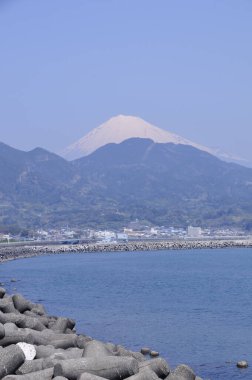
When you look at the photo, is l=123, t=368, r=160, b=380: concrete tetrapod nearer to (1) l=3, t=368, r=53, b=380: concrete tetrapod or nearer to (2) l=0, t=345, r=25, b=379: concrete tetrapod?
(1) l=3, t=368, r=53, b=380: concrete tetrapod

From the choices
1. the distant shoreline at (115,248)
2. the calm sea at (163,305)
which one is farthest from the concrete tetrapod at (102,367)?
the distant shoreline at (115,248)

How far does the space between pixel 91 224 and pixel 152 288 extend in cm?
15170

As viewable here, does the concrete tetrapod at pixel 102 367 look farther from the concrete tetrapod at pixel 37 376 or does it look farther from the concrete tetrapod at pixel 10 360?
the concrete tetrapod at pixel 10 360

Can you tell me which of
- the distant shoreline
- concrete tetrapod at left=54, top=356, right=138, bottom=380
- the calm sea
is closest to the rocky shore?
concrete tetrapod at left=54, top=356, right=138, bottom=380

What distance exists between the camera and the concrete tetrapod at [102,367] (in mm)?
12297

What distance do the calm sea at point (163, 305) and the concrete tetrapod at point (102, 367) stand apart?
699 cm

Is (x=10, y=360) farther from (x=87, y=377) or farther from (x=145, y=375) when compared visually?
(x=145, y=375)

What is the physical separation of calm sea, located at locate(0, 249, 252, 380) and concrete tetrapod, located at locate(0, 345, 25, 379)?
23.8 ft

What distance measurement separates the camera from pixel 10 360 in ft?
42.2

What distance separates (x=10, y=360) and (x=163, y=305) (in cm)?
2384

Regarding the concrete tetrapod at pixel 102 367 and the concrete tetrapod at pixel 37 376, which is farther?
the concrete tetrapod at pixel 102 367

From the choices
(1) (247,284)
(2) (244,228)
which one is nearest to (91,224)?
(2) (244,228)

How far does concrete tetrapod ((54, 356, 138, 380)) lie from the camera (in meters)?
12.3

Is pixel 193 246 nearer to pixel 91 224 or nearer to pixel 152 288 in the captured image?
pixel 152 288
